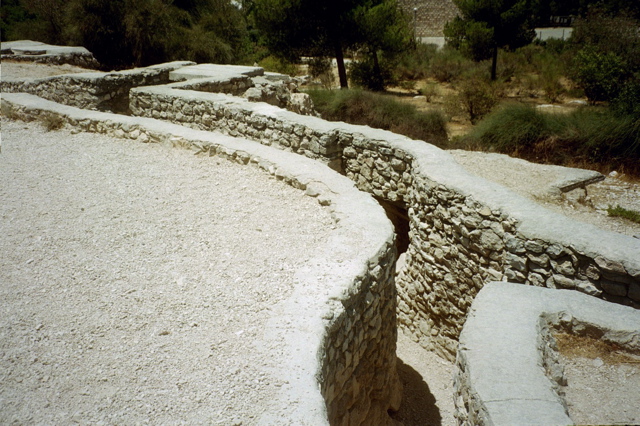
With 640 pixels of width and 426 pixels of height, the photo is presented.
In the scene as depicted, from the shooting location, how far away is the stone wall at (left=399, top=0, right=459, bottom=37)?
3369cm

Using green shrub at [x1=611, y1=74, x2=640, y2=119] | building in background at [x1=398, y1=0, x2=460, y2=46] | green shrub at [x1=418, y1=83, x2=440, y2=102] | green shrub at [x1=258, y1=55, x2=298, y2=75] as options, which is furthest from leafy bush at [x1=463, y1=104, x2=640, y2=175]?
building in background at [x1=398, y1=0, x2=460, y2=46]

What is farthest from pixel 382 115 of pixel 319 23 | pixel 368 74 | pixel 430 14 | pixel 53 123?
pixel 430 14

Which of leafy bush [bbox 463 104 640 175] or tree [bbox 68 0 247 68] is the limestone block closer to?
leafy bush [bbox 463 104 640 175]

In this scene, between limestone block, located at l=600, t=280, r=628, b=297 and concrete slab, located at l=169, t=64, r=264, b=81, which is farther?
concrete slab, located at l=169, t=64, r=264, b=81

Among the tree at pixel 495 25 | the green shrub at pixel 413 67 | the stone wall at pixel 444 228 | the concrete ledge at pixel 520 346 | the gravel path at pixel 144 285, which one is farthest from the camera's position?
the green shrub at pixel 413 67

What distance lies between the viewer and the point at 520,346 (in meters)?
2.66

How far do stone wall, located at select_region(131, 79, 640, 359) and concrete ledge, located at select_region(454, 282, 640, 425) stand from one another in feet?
1.56

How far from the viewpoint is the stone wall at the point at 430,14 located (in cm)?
3369

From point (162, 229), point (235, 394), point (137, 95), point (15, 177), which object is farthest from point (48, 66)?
point (235, 394)

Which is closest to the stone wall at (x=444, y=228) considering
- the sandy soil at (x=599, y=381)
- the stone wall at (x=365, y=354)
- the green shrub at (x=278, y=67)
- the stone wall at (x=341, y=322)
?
the sandy soil at (x=599, y=381)

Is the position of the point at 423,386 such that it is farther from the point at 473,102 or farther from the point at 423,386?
the point at 473,102

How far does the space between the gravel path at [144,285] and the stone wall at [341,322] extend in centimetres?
15

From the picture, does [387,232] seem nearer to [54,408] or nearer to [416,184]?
[416,184]

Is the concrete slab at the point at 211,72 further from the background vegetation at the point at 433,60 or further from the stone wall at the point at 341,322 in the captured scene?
the stone wall at the point at 341,322
